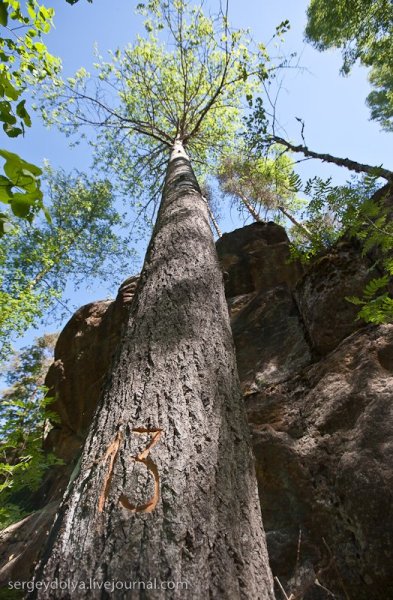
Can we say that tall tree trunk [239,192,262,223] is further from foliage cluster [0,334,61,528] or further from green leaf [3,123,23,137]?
green leaf [3,123,23,137]

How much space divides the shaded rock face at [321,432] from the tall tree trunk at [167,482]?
1182 mm

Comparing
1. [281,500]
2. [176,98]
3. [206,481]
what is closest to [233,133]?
[176,98]

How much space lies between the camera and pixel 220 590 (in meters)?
0.99

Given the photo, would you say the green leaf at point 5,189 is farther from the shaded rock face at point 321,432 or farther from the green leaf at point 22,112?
the shaded rock face at point 321,432

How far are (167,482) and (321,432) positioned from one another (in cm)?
209

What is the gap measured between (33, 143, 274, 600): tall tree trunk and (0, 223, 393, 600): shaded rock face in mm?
1182

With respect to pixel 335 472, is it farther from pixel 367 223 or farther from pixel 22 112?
pixel 22 112

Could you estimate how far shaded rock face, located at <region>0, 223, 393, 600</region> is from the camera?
A: 7.02 ft

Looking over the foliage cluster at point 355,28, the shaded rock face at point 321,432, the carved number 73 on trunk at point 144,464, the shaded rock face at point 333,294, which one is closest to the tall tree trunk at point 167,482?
the carved number 73 on trunk at point 144,464

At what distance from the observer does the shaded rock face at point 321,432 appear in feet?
7.02

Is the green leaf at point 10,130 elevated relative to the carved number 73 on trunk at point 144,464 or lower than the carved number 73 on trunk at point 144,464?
elevated

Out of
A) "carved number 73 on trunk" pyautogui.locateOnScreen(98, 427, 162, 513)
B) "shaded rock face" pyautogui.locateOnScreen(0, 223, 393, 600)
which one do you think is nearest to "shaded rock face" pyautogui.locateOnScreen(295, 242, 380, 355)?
"shaded rock face" pyautogui.locateOnScreen(0, 223, 393, 600)

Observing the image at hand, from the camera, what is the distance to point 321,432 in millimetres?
2906

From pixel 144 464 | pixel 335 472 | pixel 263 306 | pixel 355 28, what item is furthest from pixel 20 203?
pixel 355 28
